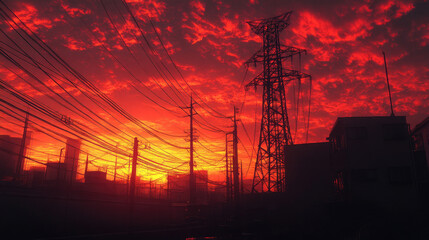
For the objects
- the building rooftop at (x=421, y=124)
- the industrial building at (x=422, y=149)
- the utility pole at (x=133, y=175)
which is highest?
the building rooftop at (x=421, y=124)

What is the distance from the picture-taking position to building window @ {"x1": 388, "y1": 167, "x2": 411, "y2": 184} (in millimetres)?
26591

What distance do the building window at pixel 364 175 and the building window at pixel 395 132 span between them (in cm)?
342

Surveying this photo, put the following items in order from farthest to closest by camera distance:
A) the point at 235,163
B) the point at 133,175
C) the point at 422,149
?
the point at 235,163 → the point at 422,149 → the point at 133,175

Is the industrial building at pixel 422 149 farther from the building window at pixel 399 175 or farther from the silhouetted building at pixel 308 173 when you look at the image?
the silhouetted building at pixel 308 173

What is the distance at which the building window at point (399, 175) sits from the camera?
26591mm

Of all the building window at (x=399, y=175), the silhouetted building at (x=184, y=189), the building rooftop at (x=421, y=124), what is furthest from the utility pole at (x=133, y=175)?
the building rooftop at (x=421, y=124)

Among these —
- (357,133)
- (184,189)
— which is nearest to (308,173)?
(357,133)

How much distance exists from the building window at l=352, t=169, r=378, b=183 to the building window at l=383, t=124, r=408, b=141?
11.2 feet

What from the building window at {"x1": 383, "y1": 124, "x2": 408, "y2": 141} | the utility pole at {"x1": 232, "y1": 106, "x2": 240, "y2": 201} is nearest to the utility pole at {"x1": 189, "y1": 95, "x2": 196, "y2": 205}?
the utility pole at {"x1": 232, "y1": 106, "x2": 240, "y2": 201}

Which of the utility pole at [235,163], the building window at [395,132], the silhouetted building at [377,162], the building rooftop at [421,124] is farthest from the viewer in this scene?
the utility pole at [235,163]

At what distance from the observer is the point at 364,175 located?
27.2m

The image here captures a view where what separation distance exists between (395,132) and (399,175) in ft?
12.8

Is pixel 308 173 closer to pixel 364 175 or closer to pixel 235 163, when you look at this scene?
pixel 364 175

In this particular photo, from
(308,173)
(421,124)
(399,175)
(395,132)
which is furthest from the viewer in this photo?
(308,173)
